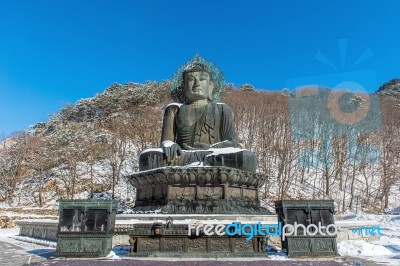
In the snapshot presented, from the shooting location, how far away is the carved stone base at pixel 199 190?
8.97 meters

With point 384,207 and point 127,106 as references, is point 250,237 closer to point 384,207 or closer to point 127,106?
point 384,207

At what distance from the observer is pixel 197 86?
Answer: 1216 centimetres

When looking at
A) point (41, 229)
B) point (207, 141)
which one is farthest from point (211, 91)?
point (41, 229)

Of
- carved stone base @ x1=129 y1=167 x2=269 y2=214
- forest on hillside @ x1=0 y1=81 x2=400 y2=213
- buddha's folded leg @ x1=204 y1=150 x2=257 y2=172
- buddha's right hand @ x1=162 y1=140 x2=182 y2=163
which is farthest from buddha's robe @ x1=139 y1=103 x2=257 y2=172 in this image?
forest on hillside @ x1=0 y1=81 x2=400 y2=213

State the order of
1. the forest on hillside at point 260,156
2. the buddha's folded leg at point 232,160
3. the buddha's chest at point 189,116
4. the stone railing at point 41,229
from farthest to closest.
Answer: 1. the forest on hillside at point 260,156
2. the buddha's chest at point 189,116
3. the buddha's folded leg at point 232,160
4. the stone railing at point 41,229

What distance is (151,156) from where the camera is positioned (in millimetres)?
Result: 10148

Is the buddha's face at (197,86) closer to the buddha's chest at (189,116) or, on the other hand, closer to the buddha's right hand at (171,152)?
the buddha's chest at (189,116)

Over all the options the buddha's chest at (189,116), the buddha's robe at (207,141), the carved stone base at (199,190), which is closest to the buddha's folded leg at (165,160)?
the buddha's robe at (207,141)

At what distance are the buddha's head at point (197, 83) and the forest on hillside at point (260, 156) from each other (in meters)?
13.8

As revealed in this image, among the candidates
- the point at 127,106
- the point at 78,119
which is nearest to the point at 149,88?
the point at 127,106

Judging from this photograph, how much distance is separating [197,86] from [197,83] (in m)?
0.12

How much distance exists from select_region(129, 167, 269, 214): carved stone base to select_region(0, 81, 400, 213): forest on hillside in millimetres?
15314

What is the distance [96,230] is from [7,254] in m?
2.03

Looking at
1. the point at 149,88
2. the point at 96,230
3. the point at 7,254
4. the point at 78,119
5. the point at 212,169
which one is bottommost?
the point at 7,254
